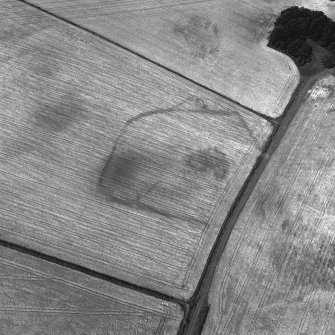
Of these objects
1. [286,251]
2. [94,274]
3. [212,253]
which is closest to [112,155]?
[94,274]

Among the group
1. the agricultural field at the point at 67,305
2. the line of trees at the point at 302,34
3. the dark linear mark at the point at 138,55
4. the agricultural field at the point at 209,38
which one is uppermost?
the line of trees at the point at 302,34

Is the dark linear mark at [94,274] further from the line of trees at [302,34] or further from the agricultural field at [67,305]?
the line of trees at [302,34]

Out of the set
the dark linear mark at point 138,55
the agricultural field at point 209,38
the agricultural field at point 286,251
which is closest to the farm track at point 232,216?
the agricultural field at point 286,251

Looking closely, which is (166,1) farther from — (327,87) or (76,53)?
(327,87)

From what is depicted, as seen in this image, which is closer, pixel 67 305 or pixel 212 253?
pixel 67 305

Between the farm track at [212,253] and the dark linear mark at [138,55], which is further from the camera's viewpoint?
the dark linear mark at [138,55]

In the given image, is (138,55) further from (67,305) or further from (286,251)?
(67,305)

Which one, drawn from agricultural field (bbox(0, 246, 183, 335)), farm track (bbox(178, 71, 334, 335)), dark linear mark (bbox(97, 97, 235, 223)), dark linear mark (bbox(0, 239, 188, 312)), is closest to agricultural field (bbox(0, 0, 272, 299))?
dark linear mark (bbox(97, 97, 235, 223))

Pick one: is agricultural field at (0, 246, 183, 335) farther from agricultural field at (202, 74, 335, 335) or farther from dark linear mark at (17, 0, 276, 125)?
dark linear mark at (17, 0, 276, 125)
